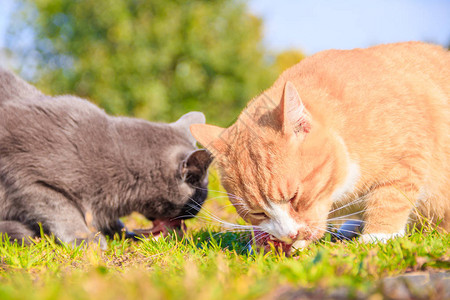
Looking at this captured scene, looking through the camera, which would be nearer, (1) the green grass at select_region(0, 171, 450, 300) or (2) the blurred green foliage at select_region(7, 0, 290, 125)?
(1) the green grass at select_region(0, 171, 450, 300)

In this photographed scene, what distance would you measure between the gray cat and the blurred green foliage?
922 centimetres

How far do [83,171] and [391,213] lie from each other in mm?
2211

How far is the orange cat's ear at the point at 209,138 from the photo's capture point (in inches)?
100

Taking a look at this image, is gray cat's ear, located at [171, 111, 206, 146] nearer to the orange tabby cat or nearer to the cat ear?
the orange tabby cat

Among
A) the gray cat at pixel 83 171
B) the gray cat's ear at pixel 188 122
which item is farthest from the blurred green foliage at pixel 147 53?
the gray cat at pixel 83 171

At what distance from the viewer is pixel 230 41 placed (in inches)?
551

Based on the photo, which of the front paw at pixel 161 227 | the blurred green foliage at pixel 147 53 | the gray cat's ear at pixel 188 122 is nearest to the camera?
the front paw at pixel 161 227

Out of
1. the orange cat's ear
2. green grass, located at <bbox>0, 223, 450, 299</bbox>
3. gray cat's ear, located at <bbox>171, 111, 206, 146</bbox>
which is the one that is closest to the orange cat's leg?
green grass, located at <bbox>0, 223, 450, 299</bbox>

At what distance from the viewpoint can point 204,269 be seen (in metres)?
1.79

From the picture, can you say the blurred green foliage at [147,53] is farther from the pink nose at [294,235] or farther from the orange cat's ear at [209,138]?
the pink nose at [294,235]

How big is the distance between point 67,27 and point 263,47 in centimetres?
728

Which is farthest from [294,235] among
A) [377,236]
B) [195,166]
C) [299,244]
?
[195,166]

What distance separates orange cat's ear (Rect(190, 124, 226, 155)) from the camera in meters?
2.55

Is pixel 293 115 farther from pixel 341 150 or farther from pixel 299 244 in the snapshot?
pixel 299 244
